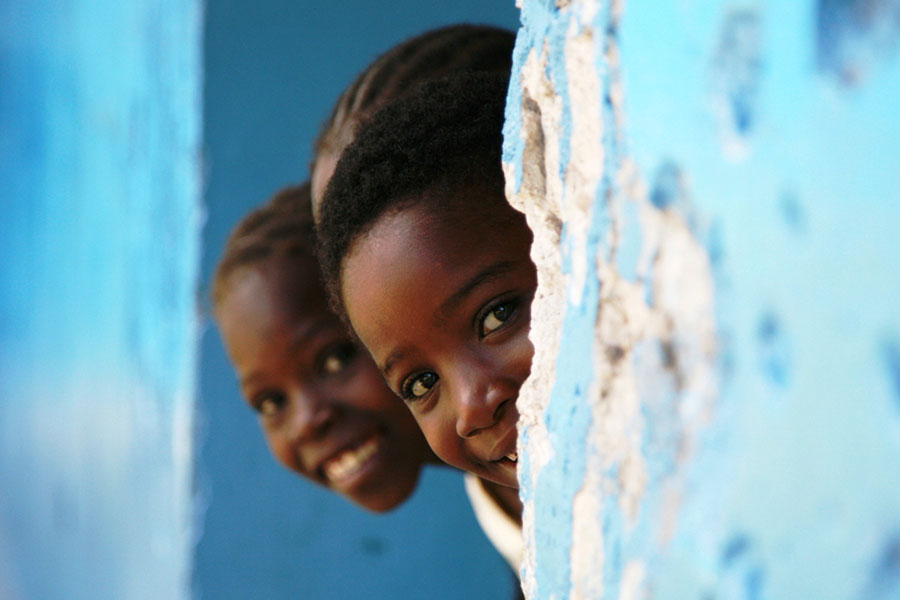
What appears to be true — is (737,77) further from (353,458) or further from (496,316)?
(353,458)

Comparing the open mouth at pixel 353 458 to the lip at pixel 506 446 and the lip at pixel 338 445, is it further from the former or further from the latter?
the lip at pixel 506 446

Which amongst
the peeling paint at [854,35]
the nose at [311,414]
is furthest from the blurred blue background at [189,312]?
the peeling paint at [854,35]

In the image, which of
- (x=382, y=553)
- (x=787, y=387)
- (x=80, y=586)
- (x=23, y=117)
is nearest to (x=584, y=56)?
(x=787, y=387)

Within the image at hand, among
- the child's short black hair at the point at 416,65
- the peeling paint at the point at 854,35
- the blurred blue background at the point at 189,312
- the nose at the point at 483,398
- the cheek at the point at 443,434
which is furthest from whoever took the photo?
the blurred blue background at the point at 189,312

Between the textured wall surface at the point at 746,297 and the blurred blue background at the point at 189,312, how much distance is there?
1.55 meters

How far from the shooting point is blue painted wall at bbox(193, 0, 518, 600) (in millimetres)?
2049

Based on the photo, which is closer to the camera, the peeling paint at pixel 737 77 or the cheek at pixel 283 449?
the peeling paint at pixel 737 77

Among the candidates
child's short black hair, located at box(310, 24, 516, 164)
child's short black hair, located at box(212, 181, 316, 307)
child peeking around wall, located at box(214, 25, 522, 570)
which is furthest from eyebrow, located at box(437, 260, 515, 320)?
child's short black hair, located at box(212, 181, 316, 307)

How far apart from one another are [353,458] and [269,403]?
0.66 feet

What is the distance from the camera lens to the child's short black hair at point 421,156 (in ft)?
3.57

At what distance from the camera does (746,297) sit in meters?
0.43

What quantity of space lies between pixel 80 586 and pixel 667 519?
246cm

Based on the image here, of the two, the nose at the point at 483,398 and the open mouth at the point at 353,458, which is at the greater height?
the nose at the point at 483,398

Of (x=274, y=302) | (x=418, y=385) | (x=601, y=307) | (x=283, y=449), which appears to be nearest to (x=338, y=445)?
(x=283, y=449)
